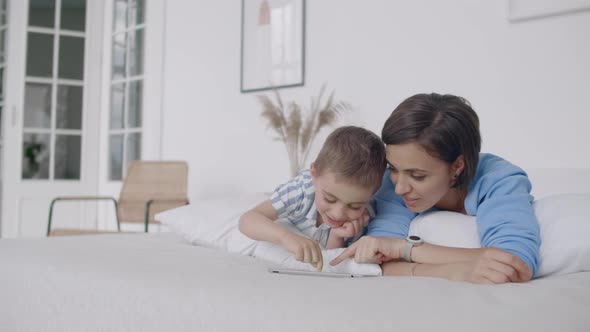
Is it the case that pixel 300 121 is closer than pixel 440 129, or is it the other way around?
pixel 440 129

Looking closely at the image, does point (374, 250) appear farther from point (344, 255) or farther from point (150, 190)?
point (150, 190)

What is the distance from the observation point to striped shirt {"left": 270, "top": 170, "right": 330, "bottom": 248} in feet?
5.00

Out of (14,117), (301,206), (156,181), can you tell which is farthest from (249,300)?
(14,117)

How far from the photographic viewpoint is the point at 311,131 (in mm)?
3006

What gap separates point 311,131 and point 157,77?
Answer: 5.82 ft

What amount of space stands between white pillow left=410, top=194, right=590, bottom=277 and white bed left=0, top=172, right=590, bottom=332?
44mm

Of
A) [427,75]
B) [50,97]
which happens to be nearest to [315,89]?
[427,75]

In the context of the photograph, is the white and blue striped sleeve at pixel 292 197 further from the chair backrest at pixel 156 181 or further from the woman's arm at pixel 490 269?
the chair backrest at pixel 156 181

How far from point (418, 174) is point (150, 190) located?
2.70 metres

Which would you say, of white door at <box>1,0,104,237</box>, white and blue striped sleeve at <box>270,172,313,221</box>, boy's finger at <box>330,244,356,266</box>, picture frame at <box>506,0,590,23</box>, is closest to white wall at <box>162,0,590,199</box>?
picture frame at <box>506,0,590,23</box>

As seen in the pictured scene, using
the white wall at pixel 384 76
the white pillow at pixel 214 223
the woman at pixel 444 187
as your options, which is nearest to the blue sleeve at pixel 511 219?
the woman at pixel 444 187

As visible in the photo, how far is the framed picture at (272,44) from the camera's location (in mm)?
3299

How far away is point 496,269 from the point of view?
104 cm

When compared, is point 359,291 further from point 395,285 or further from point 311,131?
point 311,131
